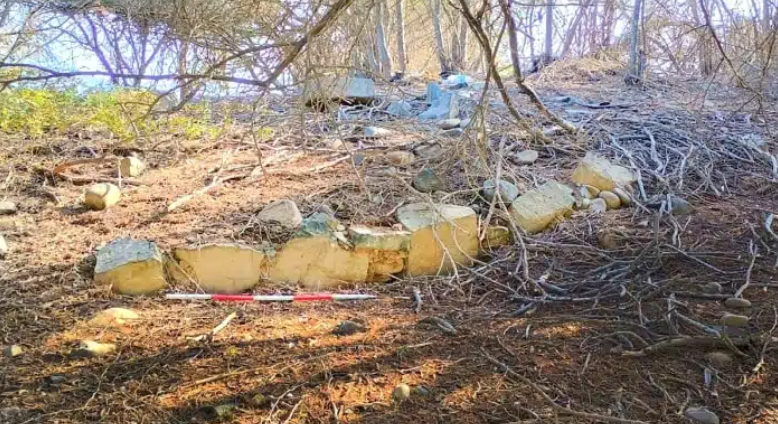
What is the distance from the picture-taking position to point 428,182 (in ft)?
11.9

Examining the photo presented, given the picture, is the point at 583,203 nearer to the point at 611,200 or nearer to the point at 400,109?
the point at 611,200

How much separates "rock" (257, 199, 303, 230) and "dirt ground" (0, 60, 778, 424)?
0.10m

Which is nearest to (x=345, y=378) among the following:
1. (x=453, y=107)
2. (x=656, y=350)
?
(x=656, y=350)

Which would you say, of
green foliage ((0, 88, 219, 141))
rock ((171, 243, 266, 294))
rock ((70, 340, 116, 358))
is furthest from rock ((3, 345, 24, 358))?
green foliage ((0, 88, 219, 141))

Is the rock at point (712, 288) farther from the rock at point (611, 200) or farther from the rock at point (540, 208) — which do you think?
the rock at point (611, 200)

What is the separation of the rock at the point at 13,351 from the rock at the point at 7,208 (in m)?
1.48

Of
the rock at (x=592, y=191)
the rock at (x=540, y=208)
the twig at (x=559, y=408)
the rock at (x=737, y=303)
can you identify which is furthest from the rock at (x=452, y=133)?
the twig at (x=559, y=408)

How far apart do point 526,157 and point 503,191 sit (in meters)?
0.73

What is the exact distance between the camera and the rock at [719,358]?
75.7 inches

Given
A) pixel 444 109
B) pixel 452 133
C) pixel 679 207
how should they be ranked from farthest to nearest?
pixel 444 109 < pixel 452 133 < pixel 679 207

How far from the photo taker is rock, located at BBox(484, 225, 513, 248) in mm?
3312

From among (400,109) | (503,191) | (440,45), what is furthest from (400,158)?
(440,45)

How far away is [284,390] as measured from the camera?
6.11 ft

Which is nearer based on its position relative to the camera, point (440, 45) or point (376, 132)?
point (376, 132)
